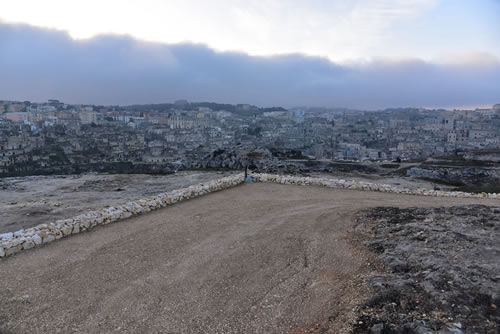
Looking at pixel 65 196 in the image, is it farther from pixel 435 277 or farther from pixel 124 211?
pixel 435 277

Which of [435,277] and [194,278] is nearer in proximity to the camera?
A: [435,277]

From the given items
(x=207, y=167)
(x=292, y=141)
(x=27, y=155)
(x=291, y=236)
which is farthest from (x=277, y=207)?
(x=292, y=141)

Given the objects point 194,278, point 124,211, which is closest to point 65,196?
point 124,211

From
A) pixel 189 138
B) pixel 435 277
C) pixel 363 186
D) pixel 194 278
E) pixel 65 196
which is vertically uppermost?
pixel 435 277

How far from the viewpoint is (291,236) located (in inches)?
306

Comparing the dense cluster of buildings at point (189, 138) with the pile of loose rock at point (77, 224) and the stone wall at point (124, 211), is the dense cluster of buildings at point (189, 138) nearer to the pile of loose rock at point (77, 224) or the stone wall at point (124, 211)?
the stone wall at point (124, 211)

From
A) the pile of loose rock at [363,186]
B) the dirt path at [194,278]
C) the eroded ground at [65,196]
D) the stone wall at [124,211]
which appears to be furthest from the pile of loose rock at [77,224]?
the pile of loose rock at [363,186]

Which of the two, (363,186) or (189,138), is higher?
(363,186)

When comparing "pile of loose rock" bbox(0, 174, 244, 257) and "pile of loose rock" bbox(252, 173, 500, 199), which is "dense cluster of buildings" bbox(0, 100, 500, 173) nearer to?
"pile of loose rock" bbox(252, 173, 500, 199)

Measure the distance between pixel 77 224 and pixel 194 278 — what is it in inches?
167

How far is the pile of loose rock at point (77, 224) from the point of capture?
7.39 metres

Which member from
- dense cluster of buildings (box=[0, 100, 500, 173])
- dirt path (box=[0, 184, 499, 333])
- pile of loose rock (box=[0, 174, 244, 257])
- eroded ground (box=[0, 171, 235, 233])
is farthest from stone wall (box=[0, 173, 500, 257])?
dense cluster of buildings (box=[0, 100, 500, 173])

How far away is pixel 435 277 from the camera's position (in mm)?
5051

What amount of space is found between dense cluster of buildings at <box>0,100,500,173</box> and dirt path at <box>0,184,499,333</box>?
127 feet
